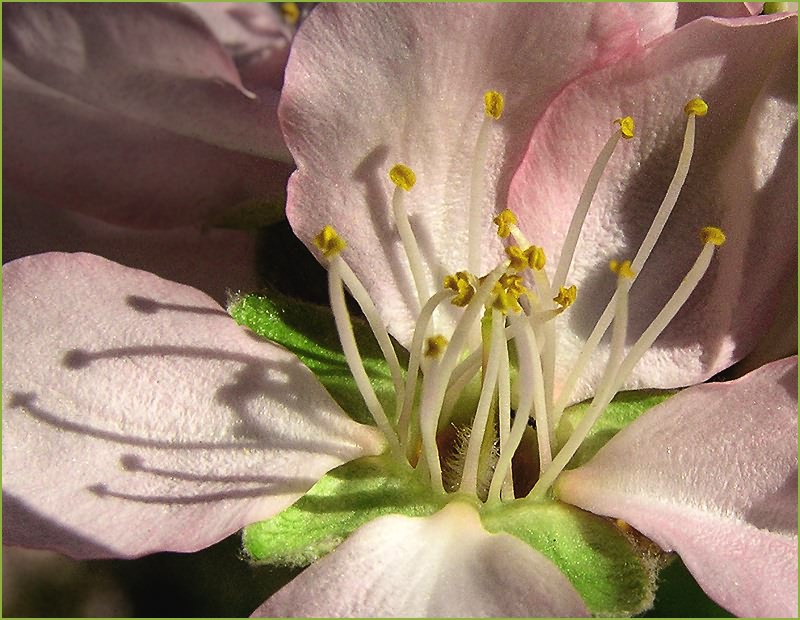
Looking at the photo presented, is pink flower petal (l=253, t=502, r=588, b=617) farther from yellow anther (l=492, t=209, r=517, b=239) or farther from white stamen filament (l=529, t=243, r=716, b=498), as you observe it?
yellow anther (l=492, t=209, r=517, b=239)

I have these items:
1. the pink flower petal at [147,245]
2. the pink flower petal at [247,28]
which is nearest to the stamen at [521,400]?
the pink flower petal at [147,245]

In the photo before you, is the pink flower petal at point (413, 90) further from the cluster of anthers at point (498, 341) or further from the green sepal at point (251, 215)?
the green sepal at point (251, 215)

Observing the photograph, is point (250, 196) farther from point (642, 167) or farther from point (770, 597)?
point (770, 597)

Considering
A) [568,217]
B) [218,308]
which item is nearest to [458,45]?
[568,217]

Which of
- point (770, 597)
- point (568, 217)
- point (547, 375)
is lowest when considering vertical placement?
point (770, 597)

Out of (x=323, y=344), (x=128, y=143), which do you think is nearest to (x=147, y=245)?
(x=128, y=143)

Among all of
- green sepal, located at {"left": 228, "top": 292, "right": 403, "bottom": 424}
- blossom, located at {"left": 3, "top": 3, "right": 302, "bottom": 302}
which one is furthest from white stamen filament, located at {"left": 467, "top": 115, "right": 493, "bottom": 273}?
blossom, located at {"left": 3, "top": 3, "right": 302, "bottom": 302}

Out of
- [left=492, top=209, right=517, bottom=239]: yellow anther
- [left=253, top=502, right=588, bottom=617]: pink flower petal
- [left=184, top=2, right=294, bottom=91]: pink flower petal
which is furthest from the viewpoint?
[left=184, top=2, right=294, bottom=91]: pink flower petal
